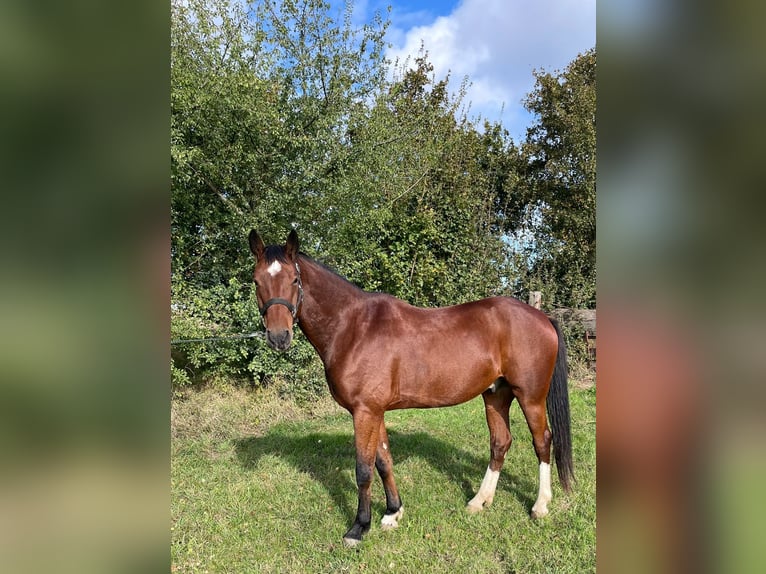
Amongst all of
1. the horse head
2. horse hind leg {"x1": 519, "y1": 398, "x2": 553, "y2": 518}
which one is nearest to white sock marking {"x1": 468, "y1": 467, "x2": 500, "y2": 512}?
horse hind leg {"x1": 519, "y1": 398, "x2": 553, "y2": 518}

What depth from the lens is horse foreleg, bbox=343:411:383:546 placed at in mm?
2959

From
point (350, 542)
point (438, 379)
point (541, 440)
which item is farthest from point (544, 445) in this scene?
point (350, 542)

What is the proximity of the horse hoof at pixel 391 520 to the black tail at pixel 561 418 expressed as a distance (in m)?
1.33

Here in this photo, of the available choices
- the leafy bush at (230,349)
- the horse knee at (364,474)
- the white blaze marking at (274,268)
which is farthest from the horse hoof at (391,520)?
the leafy bush at (230,349)

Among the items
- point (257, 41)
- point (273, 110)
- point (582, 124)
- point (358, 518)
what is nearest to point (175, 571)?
point (358, 518)

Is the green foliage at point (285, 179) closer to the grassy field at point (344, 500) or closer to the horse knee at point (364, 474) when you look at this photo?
the grassy field at point (344, 500)

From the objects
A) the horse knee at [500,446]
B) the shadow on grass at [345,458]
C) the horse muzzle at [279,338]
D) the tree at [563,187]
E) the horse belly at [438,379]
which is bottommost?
the shadow on grass at [345,458]

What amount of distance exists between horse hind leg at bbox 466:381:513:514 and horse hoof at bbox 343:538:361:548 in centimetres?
94

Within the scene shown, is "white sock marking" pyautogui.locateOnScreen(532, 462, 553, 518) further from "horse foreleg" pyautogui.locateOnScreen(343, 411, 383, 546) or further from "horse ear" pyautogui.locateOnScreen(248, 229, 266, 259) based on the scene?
"horse ear" pyautogui.locateOnScreen(248, 229, 266, 259)

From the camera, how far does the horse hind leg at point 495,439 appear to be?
3365 millimetres

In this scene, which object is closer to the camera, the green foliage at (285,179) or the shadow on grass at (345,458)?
the shadow on grass at (345,458)

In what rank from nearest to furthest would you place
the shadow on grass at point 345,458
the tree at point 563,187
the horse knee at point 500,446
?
the horse knee at point 500,446 < the shadow on grass at point 345,458 < the tree at point 563,187
